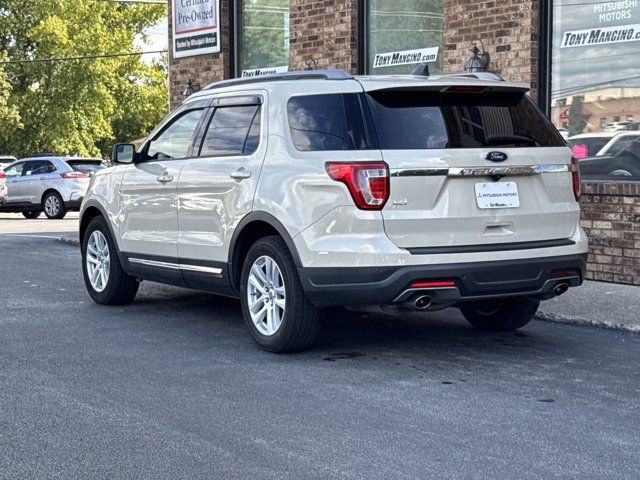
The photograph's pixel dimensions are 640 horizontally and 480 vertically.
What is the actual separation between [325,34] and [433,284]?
27.5 ft

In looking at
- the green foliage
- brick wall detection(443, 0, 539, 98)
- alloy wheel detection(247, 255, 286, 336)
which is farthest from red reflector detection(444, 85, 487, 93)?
the green foliage

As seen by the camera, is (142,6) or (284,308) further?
(142,6)

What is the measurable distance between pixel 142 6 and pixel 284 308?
57.8 meters

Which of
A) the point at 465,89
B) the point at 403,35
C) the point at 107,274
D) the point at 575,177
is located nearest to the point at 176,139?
the point at 107,274

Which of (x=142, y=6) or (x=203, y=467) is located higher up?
(x=142, y=6)

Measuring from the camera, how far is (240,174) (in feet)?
24.7

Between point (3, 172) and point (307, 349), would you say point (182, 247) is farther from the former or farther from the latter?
point (3, 172)

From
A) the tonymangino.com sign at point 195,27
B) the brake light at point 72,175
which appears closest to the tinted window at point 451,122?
the tonymangino.com sign at point 195,27

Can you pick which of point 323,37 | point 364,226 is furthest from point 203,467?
point 323,37

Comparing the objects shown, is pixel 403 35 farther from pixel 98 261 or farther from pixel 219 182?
pixel 219 182

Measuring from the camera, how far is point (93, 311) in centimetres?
934

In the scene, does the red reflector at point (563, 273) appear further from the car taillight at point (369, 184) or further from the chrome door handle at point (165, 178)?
the chrome door handle at point (165, 178)

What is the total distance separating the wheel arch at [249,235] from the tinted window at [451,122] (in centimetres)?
90

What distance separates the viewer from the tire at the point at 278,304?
7051mm
